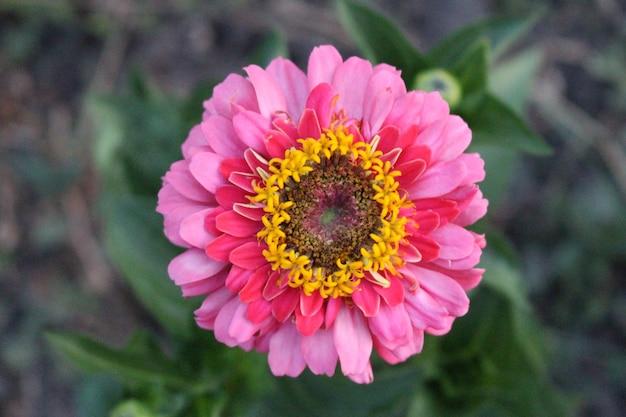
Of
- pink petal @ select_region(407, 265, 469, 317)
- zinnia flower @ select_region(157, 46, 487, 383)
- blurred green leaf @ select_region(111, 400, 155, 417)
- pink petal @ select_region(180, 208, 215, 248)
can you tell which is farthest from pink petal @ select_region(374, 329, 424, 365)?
blurred green leaf @ select_region(111, 400, 155, 417)

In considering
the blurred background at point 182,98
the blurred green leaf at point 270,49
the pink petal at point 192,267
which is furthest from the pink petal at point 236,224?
the blurred background at point 182,98

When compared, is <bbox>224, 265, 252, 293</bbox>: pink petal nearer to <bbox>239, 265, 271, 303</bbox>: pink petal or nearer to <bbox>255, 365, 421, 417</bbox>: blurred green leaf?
<bbox>239, 265, 271, 303</bbox>: pink petal

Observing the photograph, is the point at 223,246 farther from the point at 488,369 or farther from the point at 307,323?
the point at 488,369

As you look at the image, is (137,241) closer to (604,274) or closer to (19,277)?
(19,277)

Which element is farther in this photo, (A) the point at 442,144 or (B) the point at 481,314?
(B) the point at 481,314

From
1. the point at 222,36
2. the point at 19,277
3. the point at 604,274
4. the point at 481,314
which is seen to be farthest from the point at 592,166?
the point at 19,277

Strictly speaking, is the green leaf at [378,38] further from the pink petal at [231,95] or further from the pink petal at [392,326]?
the pink petal at [392,326]
